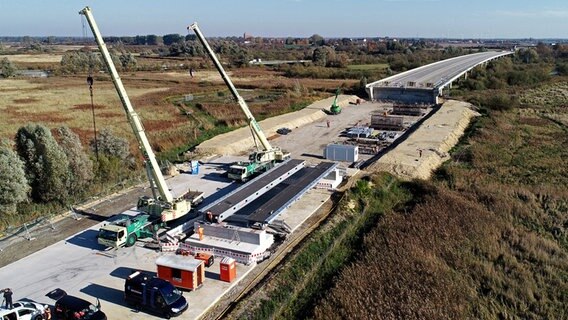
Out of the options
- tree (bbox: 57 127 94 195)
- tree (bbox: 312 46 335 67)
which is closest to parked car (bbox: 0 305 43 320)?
tree (bbox: 57 127 94 195)

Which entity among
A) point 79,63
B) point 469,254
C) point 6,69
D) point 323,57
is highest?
point 323,57

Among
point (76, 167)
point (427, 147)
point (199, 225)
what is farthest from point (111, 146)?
point (427, 147)

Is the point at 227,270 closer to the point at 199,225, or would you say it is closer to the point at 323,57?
the point at 199,225

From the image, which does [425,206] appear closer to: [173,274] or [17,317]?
[173,274]

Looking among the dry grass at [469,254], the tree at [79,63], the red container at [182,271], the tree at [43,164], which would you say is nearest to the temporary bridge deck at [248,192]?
the red container at [182,271]

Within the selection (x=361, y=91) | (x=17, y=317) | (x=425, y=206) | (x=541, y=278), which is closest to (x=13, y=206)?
(x=17, y=317)

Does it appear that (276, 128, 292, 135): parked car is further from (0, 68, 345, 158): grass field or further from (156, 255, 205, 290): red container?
(156, 255, 205, 290): red container

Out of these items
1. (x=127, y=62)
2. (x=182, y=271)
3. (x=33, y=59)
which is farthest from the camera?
(x=33, y=59)

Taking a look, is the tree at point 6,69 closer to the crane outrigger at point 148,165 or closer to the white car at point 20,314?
the crane outrigger at point 148,165
